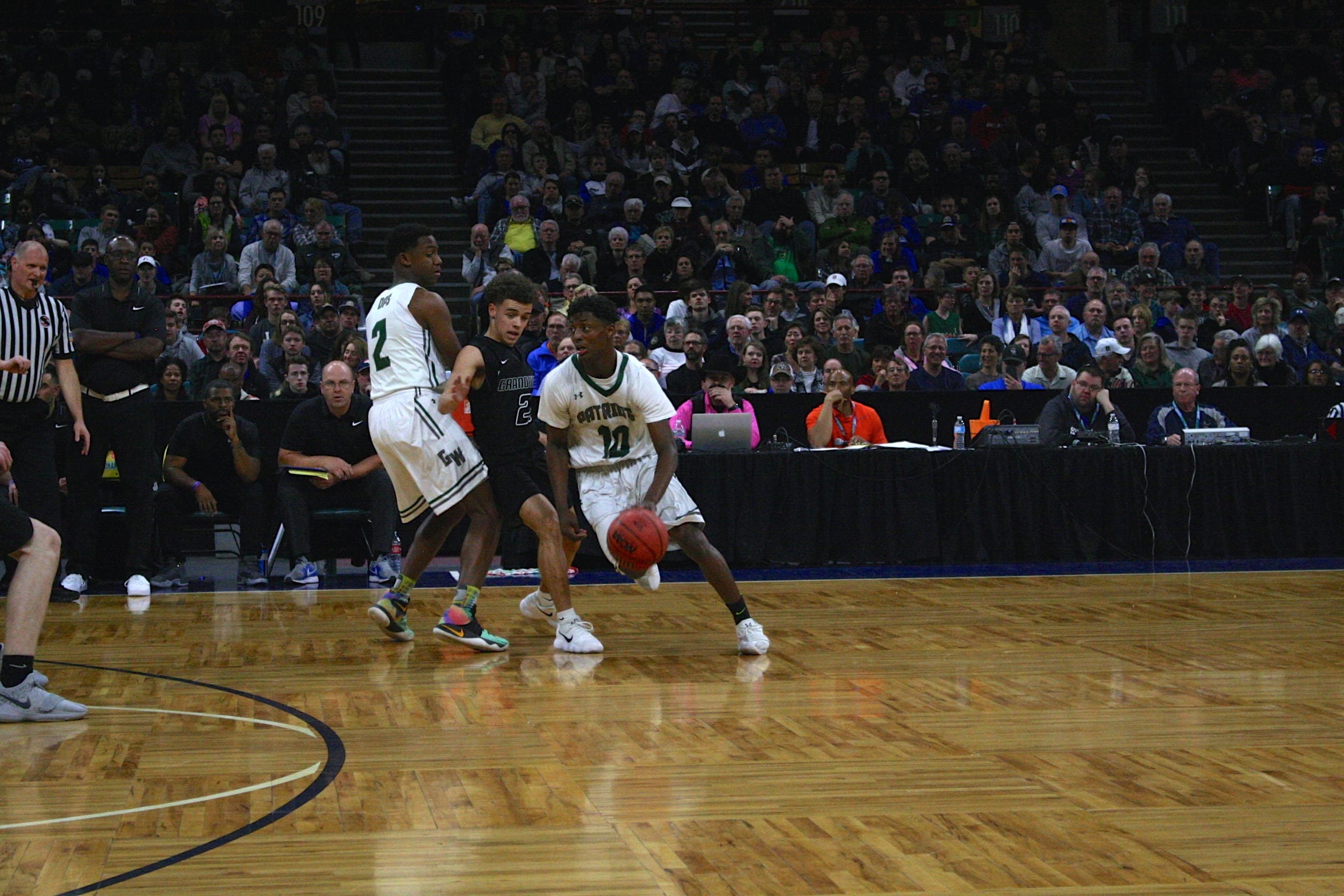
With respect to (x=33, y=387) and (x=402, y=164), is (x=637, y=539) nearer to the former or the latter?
(x=33, y=387)

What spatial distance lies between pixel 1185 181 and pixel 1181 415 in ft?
30.6

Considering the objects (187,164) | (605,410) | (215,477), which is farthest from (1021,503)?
(187,164)

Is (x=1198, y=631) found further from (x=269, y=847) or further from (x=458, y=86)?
(x=458, y=86)

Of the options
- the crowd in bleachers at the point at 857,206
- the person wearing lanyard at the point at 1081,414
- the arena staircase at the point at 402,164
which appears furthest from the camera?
the arena staircase at the point at 402,164

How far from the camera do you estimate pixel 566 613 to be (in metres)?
6.98

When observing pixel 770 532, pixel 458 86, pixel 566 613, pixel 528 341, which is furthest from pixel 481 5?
pixel 566 613

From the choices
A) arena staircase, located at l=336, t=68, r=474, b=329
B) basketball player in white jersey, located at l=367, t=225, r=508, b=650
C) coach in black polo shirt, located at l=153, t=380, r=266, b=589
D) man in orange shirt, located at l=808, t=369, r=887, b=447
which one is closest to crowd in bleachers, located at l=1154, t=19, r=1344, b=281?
man in orange shirt, located at l=808, t=369, r=887, b=447

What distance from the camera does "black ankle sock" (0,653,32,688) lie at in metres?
5.27

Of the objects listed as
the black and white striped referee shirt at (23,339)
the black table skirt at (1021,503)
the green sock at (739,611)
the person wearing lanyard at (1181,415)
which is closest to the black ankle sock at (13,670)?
the black and white striped referee shirt at (23,339)

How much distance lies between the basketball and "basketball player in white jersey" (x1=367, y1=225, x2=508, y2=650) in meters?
0.75

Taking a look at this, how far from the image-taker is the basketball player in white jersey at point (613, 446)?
6.76 meters

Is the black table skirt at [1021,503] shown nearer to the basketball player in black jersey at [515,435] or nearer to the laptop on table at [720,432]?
the laptop on table at [720,432]

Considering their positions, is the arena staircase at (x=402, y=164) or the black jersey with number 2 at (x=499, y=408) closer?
the black jersey with number 2 at (x=499, y=408)

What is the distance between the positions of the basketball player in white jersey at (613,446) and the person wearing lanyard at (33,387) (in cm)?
239
